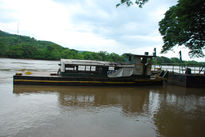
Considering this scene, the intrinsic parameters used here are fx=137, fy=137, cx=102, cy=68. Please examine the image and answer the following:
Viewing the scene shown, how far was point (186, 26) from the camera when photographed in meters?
10.8

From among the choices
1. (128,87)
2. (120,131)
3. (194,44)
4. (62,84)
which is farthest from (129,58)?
(120,131)

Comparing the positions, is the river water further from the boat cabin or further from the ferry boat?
the boat cabin

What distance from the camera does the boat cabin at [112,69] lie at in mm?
14195

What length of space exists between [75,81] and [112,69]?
4861 millimetres

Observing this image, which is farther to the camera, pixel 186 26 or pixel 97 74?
pixel 97 74

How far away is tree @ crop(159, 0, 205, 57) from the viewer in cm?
981

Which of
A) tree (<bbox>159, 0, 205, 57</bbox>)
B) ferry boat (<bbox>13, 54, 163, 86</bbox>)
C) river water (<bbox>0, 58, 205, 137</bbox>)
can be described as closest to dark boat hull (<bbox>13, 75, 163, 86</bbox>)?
ferry boat (<bbox>13, 54, 163, 86</bbox>)

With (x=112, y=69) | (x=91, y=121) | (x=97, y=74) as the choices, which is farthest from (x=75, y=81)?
(x=91, y=121)

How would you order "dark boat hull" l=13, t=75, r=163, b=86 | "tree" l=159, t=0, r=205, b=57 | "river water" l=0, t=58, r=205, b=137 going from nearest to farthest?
"river water" l=0, t=58, r=205, b=137
"tree" l=159, t=0, r=205, b=57
"dark boat hull" l=13, t=75, r=163, b=86

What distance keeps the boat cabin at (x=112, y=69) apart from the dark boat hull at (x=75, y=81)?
63 cm

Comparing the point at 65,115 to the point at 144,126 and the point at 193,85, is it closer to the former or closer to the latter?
the point at 144,126

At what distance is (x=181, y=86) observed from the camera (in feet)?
58.5

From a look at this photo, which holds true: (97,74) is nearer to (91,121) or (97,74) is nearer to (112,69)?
(112,69)

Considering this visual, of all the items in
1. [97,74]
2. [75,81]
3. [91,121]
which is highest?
[97,74]
